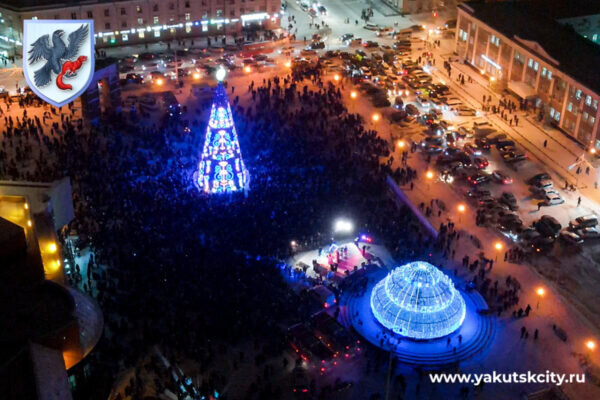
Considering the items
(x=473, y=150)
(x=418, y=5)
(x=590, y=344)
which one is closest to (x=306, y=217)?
(x=590, y=344)

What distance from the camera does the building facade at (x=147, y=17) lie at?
7438 centimetres

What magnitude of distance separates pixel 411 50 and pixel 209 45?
20.9 meters

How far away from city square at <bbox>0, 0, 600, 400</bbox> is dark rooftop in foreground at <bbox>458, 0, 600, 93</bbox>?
0.90 feet

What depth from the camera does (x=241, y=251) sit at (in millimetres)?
45281

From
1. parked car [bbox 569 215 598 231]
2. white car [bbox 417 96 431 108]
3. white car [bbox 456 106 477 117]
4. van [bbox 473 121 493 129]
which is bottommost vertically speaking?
parked car [bbox 569 215 598 231]

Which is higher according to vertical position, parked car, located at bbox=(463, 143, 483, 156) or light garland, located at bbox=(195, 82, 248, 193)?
light garland, located at bbox=(195, 82, 248, 193)

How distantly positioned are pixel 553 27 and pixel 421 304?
4149 cm

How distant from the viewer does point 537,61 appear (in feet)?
222

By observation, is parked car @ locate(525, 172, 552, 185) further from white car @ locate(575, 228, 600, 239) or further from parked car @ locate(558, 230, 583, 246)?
parked car @ locate(558, 230, 583, 246)

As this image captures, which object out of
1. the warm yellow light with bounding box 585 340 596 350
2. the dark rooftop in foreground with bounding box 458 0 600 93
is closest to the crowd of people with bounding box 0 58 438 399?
the warm yellow light with bounding box 585 340 596 350

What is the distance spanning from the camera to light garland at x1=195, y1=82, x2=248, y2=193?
47.6 metres

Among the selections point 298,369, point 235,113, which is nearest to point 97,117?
point 235,113

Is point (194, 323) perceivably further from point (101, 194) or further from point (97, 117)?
point (97, 117)

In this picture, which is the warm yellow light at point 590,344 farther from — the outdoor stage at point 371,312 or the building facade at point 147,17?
the building facade at point 147,17
